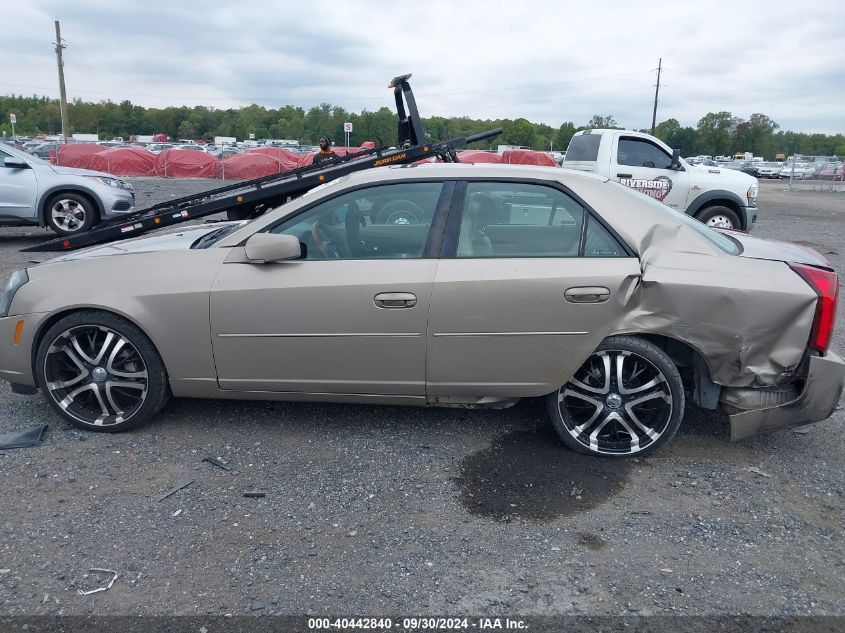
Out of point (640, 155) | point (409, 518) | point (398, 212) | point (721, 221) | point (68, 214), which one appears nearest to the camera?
point (409, 518)

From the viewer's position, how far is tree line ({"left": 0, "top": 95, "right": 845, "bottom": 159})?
79.2 m

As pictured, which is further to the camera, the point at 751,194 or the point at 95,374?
the point at 751,194

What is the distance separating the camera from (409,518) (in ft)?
10.8

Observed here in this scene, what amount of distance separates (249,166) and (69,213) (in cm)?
2136

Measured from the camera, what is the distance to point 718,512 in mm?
3398

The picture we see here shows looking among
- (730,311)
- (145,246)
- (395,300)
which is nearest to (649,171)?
(730,311)

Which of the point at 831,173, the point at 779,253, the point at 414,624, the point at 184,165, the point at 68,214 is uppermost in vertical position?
the point at 779,253

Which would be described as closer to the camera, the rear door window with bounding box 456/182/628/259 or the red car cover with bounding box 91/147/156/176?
the rear door window with bounding box 456/182/628/259

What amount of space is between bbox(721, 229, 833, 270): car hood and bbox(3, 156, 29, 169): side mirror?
10.7 meters

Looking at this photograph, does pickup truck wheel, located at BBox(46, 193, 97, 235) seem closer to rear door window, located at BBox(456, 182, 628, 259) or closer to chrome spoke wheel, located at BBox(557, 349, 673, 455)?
rear door window, located at BBox(456, 182, 628, 259)

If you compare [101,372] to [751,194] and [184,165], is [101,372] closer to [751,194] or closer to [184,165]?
[751,194]

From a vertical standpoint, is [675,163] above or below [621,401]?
above

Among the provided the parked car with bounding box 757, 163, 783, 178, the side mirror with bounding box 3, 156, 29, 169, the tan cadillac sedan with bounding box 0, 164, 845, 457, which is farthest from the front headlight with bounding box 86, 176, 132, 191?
the parked car with bounding box 757, 163, 783, 178

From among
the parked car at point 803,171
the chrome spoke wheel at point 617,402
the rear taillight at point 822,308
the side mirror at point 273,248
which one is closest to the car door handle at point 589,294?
the chrome spoke wheel at point 617,402
